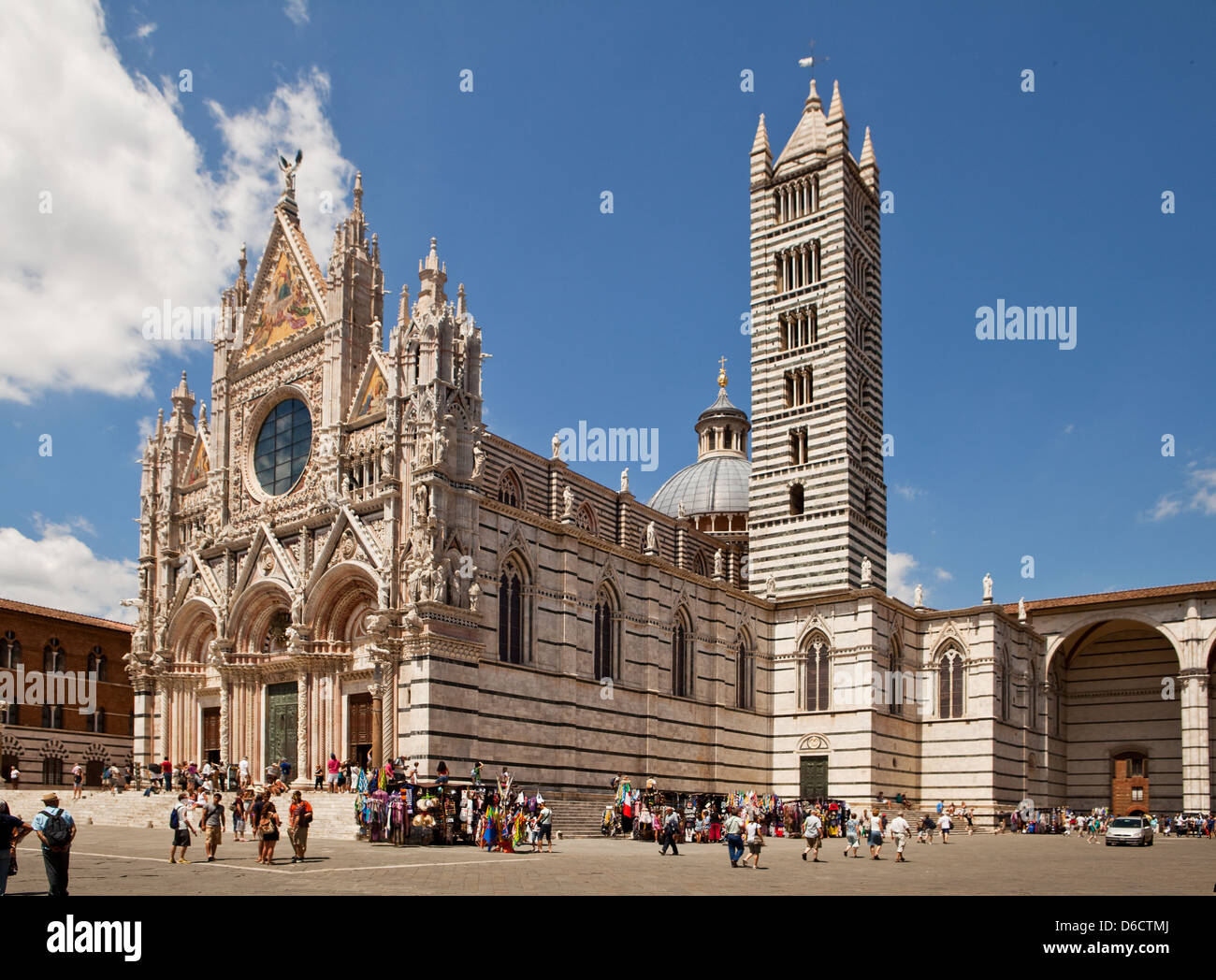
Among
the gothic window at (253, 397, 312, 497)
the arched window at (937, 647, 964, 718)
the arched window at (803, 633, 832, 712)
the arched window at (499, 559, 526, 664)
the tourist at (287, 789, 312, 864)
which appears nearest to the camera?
the tourist at (287, 789, 312, 864)

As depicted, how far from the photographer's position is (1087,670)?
59.6 meters

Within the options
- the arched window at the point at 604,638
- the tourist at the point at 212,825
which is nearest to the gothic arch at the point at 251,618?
the arched window at the point at 604,638

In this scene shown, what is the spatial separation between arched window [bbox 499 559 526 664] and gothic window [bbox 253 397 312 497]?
7.73 meters

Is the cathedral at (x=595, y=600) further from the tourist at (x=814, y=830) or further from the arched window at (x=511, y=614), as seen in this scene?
the tourist at (x=814, y=830)

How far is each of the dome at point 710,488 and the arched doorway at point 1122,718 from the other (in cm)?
1804

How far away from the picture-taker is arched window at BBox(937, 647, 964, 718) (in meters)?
48.7

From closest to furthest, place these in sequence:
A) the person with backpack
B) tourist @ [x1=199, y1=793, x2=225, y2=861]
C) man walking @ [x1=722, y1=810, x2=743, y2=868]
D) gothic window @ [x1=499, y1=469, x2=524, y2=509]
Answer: the person with backpack → tourist @ [x1=199, y1=793, x2=225, y2=861] → man walking @ [x1=722, y1=810, x2=743, y2=868] → gothic window @ [x1=499, y1=469, x2=524, y2=509]

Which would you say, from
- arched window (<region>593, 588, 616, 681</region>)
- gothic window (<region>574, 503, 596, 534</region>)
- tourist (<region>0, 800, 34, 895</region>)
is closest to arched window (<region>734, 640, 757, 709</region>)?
gothic window (<region>574, 503, 596, 534</region>)

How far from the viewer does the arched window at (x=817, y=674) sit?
46938 mm

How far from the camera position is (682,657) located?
4397 cm

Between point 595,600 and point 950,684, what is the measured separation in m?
17.6

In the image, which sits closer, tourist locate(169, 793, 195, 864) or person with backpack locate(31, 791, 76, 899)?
person with backpack locate(31, 791, 76, 899)

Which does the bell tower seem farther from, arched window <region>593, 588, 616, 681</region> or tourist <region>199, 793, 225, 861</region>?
tourist <region>199, 793, 225, 861</region>

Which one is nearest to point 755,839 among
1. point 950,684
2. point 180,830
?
point 180,830
